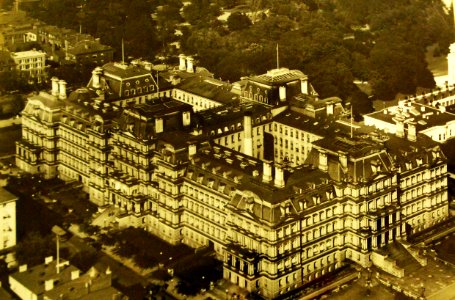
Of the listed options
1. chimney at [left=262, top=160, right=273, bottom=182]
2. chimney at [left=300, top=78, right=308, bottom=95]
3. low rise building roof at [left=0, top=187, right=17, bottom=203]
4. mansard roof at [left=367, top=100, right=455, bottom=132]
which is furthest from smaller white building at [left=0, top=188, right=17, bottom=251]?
mansard roof at [left=367, top=100, right=455, bottom=132]

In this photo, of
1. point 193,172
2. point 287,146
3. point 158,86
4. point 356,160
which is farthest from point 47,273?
point 158,86

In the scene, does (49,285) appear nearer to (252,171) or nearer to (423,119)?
(252,171)

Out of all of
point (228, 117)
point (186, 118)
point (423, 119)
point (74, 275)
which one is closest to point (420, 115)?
point (423, 119)

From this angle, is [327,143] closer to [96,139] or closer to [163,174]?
[163,174]

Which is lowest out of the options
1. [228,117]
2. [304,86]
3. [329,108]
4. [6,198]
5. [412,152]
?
[6,198]

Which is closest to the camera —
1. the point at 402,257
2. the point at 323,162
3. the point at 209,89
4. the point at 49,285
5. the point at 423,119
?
the point at 49,285

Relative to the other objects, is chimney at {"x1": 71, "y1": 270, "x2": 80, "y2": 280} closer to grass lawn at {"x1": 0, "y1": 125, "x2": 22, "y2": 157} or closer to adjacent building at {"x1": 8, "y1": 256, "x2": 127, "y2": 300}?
adjacent building at {"x1": 8, "y1": 256, "x2": 127, "y2": 300}
